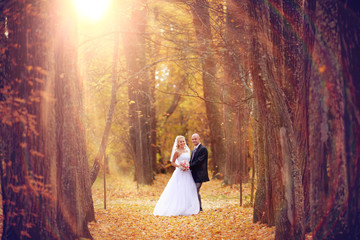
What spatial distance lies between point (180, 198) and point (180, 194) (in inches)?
4.4

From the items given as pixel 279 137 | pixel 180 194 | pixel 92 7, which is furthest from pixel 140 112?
pixel 279 137

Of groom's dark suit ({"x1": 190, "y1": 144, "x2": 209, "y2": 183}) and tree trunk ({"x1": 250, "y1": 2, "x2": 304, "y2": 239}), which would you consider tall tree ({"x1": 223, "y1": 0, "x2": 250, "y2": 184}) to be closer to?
groom's dark suit ({"x1": 190, "y1": 144, "x2": 209, "y2": 183})

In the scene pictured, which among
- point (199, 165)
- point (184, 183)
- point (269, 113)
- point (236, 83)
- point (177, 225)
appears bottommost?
point (177, 225)

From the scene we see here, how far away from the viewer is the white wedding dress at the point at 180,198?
10.7 meters

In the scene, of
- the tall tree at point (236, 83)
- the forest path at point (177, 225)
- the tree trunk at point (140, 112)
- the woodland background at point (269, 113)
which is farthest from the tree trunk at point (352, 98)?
the tree trunk at point (140, 112)

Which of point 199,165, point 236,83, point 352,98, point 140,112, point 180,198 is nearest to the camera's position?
point 352,98

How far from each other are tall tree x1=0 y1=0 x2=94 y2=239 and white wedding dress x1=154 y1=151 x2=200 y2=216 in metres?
4.88

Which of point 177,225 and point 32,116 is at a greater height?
point 32,116

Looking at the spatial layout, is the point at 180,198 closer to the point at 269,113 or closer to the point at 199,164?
the point at 199,164

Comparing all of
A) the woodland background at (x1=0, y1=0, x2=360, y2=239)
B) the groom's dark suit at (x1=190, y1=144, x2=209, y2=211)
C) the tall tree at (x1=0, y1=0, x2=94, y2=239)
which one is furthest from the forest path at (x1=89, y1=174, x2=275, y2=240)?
the tall tree at (x1=0, y1=0, x2=94, y2=239)

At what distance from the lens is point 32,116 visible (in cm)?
578

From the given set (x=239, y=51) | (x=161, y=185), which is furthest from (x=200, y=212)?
(x=161, y=185)

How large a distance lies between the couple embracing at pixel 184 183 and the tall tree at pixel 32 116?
4935mm

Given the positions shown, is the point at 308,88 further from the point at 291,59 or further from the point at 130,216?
the point at 130,216
